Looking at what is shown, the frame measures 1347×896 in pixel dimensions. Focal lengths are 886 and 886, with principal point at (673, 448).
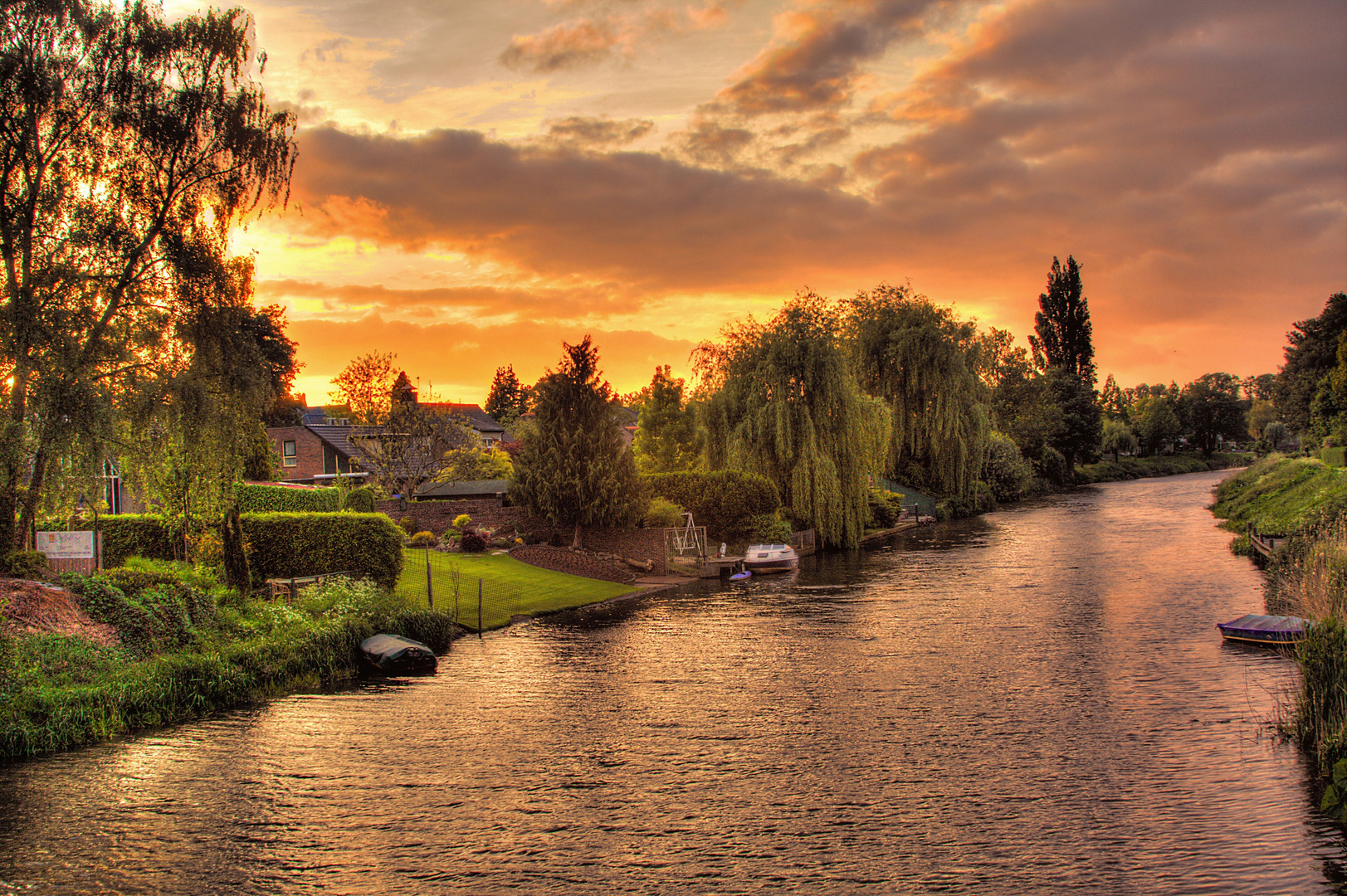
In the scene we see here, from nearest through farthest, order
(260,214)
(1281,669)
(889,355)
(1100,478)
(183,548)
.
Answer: (1281,669), (260,214), (183,548), (889,355), (1100,478)

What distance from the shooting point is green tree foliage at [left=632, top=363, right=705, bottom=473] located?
50562 mm

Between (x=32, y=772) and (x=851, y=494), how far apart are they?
128 feet

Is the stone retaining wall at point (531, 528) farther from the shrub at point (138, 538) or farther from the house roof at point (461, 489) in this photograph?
the shrub at point (138, 538)

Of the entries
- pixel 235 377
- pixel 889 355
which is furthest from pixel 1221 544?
pixel 235 377

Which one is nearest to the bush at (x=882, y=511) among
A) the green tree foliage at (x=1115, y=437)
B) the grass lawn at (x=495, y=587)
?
the grass lawn at (x=495, y=587)

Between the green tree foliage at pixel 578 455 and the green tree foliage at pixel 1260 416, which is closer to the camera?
the green tree foliage at pixel 578 455

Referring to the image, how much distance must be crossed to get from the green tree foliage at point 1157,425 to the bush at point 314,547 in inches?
5375

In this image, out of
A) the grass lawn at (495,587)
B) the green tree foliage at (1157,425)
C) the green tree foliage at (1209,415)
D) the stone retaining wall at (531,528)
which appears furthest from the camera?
the green tree foliage at (1209,415)

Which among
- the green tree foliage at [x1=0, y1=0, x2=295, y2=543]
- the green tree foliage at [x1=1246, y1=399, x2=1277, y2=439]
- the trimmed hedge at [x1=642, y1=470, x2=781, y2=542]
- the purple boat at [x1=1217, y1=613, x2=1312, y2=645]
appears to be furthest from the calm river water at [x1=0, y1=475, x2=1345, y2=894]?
the green tree foliage at [x1=1246, y1=399, x2=1277, y2=439]

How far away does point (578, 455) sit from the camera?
3978 cm

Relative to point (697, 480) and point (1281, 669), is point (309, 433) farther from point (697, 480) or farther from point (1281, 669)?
point (1281, 669)

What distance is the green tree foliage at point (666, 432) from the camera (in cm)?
5056

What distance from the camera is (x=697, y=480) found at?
45.3m

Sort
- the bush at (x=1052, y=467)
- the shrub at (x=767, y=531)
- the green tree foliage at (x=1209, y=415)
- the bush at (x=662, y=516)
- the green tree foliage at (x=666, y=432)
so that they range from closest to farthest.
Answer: the bush at (x=662, y=516), the shrub at (x=767, y=531), the green tree foliage at (x=666, y=432), the bush at (x=1052, y=467), the green tree foliage at (x=1209, y=415)
